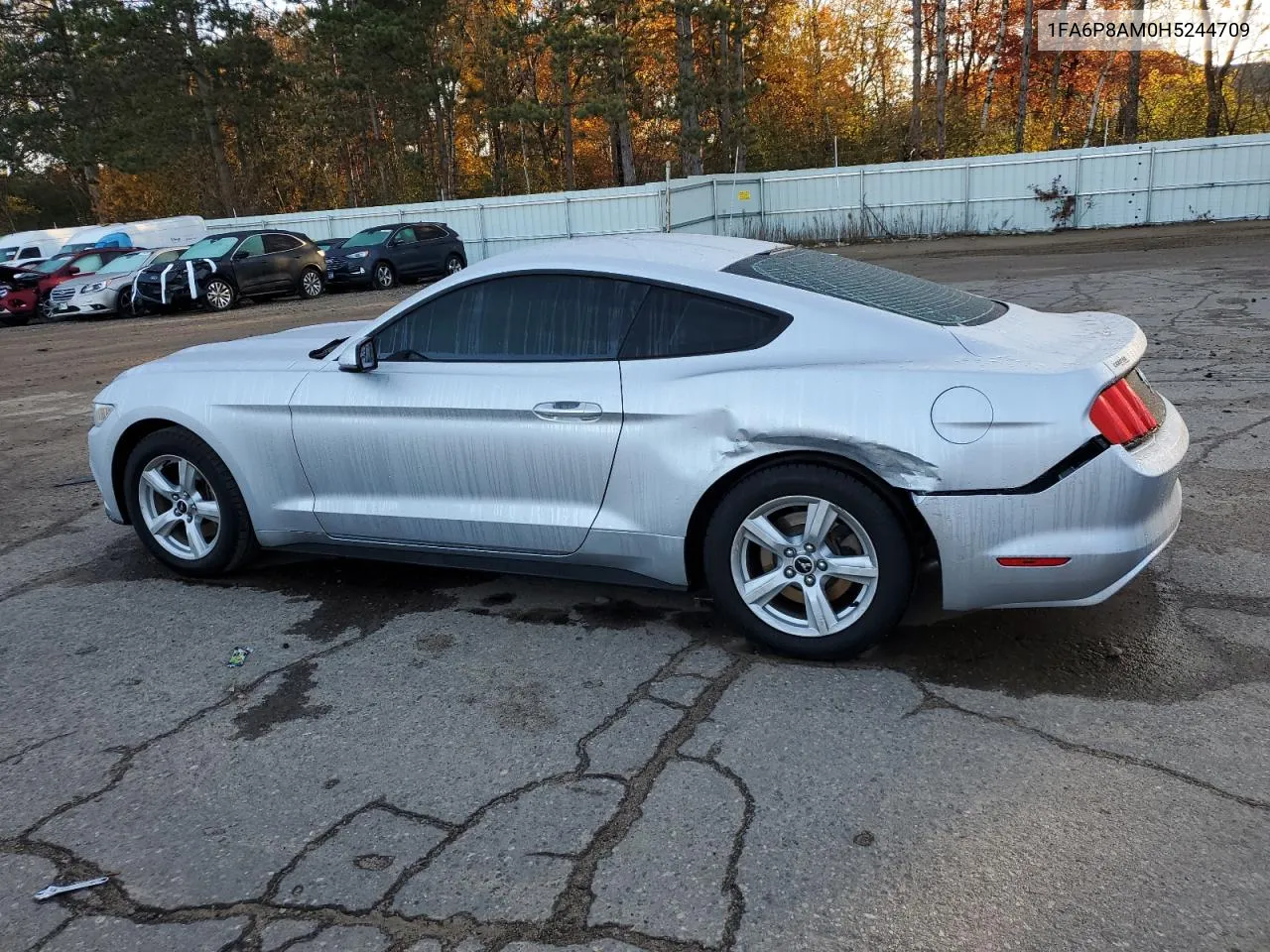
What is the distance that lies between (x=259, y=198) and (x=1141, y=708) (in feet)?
168

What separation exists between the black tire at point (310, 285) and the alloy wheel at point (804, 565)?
65.0ft

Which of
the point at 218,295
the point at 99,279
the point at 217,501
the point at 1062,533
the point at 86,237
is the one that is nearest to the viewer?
the point at 1062,533

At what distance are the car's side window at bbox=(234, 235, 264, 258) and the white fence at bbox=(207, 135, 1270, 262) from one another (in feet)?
26.8

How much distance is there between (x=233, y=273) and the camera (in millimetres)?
20438

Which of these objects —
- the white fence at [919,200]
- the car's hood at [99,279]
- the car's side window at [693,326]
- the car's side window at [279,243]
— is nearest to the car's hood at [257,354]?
the car's side window at [693,326]

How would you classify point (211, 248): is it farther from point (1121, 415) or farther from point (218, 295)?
point (1121, 415)

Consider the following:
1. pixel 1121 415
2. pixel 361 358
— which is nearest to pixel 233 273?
pixel 361 358

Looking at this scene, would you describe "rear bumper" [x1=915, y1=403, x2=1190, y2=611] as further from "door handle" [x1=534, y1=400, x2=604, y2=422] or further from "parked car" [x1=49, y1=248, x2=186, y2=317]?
"parked car" [x1=49, y1=248, x2=186, y2=317]

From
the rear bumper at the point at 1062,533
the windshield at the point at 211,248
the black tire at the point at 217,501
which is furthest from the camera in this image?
the windshield at the point at 211,248

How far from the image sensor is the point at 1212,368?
26.7 ft

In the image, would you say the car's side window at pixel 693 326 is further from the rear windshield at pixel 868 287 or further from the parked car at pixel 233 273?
the parked car at pixel 233 273

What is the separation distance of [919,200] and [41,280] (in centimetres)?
2155

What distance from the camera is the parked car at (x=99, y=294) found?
21016 mm

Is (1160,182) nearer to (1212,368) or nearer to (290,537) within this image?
(1212,368)
